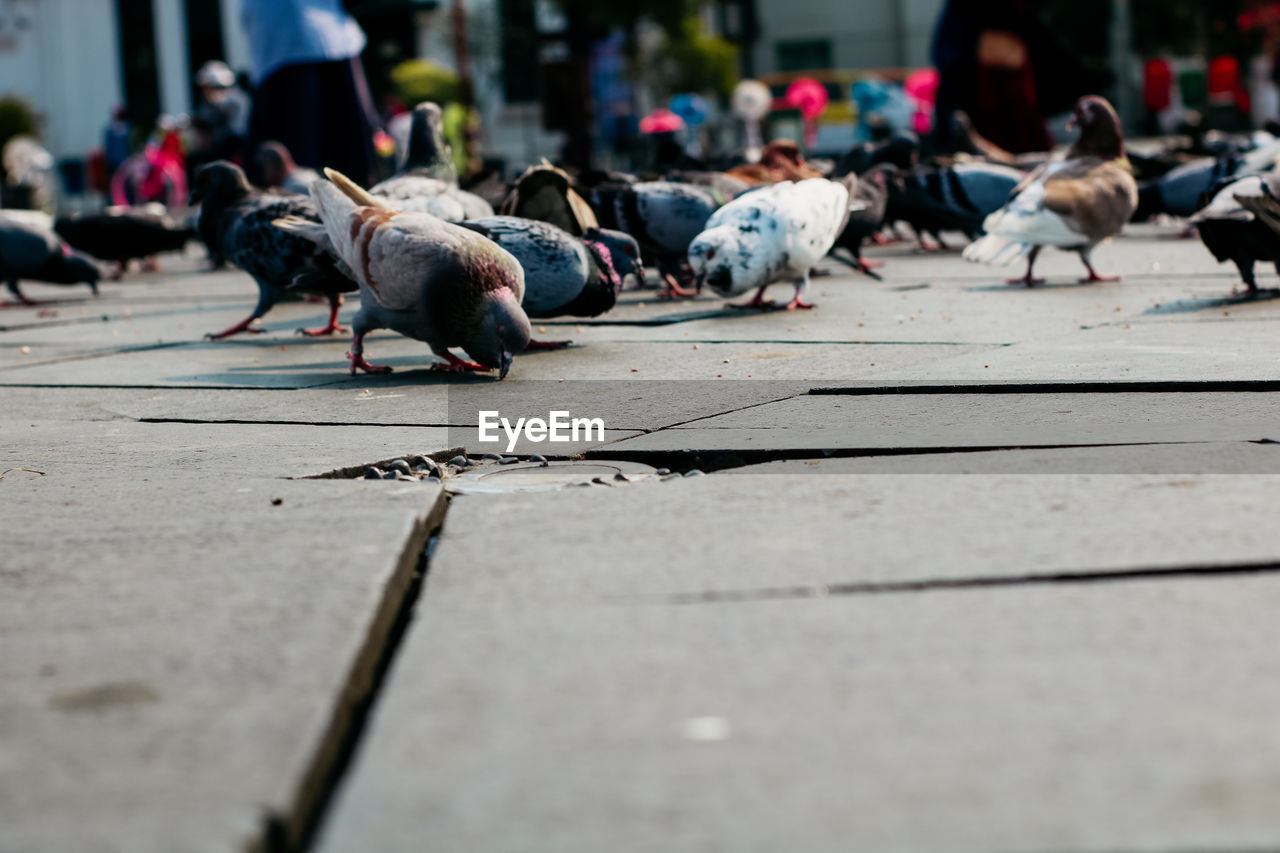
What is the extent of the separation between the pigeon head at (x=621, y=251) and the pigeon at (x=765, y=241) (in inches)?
12.7

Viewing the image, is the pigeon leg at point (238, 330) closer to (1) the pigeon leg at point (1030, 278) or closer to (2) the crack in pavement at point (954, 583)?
(1) the pigeon leg at point (1030, 278)

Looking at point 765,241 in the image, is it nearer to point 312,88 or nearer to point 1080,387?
point 1080,387

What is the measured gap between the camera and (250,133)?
12945 mm

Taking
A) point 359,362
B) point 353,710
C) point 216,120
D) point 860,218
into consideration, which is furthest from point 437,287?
point 216,120

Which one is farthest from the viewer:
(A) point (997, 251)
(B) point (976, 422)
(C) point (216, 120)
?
(C) point (216, 120)

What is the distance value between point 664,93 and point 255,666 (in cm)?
4334

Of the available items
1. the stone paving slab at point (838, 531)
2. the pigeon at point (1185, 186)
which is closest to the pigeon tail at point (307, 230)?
the stone paving slab at point (838, 531)

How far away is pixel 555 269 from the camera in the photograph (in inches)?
237

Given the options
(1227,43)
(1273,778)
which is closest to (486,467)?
(1273,778)

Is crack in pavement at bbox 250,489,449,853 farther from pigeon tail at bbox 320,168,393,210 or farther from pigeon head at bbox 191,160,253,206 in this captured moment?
pigeon head at bbox 191,160,253,206

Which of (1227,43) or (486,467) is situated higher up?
(1227,43)

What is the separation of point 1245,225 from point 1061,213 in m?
1.12

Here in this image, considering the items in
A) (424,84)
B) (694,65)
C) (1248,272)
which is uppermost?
(694,65)

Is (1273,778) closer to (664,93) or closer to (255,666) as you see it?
(255,666)
